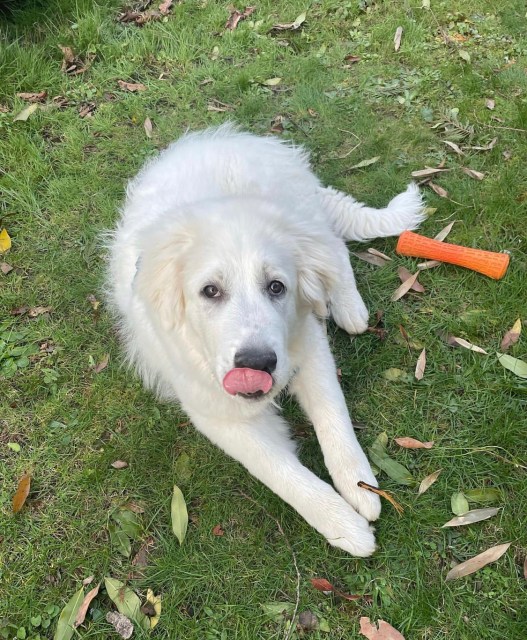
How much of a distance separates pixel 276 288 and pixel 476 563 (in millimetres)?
1450

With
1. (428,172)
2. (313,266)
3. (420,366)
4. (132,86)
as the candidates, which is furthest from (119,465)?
(132,86)

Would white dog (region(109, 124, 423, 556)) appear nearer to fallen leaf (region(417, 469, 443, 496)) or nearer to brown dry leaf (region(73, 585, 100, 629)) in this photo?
fallen leaf (region(417, 469, 443, 496))

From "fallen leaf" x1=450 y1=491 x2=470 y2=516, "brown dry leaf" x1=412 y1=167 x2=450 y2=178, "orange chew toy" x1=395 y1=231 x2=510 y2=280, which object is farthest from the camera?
"brown dry leaf" x1=412 y1=167 x2=450 y2=178

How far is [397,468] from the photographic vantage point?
2631mm

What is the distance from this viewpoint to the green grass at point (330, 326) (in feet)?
7.89

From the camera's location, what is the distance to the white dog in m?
2.15

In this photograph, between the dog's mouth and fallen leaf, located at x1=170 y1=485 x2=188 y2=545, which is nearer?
the dog's mouth

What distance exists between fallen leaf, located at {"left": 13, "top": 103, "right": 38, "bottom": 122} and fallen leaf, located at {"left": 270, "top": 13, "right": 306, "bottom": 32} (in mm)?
2347

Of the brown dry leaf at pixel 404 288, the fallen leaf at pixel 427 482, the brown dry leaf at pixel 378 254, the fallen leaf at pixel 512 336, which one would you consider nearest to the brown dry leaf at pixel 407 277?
the brown dry leaf at pixel 404 288

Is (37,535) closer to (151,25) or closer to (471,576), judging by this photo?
(471,576)

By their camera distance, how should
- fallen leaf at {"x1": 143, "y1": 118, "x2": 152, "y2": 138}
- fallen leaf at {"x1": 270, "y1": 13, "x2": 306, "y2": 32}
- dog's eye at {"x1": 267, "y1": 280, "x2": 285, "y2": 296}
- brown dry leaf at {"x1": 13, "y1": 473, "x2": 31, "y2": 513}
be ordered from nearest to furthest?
dog's eye at {"x1": 267, "y1": 280, "x2": 285, "y2": 296} < brown dry leaf at {"x1": 13, "y1": 473, "x2": 31, "y2": 513} < fallen leaf at {"x1": 143, "y1": 118, "x2": 152, "y2": 138} < fallen leaf at {"x1": 270, "y1": 13, "x2": 306, "y2": 32}

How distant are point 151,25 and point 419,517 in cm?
513

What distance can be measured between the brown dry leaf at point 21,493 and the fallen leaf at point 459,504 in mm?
2137

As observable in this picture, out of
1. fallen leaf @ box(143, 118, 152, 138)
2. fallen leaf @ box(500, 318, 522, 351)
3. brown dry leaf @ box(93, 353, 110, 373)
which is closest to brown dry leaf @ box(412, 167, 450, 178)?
fallen leaf @ box(500, 318, 522, 351)
